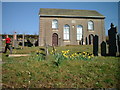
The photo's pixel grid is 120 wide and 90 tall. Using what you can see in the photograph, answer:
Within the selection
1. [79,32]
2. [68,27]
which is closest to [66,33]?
[68,27]

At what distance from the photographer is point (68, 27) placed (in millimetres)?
29859

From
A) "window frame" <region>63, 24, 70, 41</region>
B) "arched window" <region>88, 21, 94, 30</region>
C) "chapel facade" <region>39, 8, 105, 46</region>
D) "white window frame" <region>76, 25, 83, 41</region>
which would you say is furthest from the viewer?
"arched window" <region>88, 21, 94, 30</region>

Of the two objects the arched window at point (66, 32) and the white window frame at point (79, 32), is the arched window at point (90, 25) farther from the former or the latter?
the arched window at point (66, 32)

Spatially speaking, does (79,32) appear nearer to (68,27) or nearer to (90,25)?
(68,27)

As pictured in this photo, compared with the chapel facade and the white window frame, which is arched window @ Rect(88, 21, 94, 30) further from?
the white window frame

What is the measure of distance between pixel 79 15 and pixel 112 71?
25513 mm

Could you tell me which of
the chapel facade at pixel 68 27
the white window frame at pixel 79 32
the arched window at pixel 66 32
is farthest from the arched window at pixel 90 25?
the arched window at pixel 66 32

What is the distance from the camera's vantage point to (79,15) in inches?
1180

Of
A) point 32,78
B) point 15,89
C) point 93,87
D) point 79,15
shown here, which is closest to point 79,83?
point 93,87

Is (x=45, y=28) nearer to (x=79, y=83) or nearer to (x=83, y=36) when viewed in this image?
(x=83, y=36)

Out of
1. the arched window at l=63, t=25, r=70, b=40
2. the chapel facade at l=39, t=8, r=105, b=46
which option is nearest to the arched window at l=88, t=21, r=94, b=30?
the chapel facade at l=39, t=8, r=105, b=46

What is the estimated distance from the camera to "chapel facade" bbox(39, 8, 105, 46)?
28.7m

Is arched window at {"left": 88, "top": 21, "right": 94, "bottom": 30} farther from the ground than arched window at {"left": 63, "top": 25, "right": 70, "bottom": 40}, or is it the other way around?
arched window at {"left": 88, "top": 21, "right": 94, "bottom": 30}

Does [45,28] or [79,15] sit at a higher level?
[79,15]
